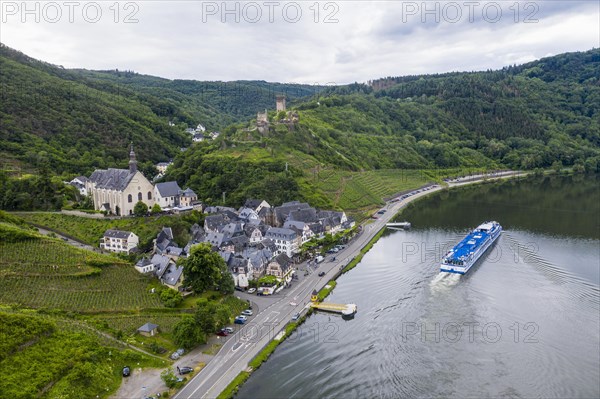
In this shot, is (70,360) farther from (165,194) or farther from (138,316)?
(165,194)

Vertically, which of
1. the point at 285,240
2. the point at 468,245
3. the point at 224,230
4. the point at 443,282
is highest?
the point at 224,230

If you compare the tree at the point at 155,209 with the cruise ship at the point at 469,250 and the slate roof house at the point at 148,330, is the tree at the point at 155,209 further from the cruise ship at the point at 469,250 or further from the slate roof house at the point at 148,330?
the cruise ship at the point at 469,250

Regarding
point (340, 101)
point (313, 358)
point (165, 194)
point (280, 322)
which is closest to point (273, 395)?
point (313, 358)

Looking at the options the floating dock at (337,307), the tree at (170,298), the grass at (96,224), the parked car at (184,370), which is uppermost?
the grass at (96,224)

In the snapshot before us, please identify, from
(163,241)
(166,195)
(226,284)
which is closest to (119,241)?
(163,241)

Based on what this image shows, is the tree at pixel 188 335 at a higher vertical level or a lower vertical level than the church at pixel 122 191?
lower

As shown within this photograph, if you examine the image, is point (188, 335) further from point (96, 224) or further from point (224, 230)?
point (96, 224)

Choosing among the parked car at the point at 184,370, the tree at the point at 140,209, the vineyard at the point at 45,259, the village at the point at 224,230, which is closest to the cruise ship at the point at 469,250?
the village at the point at 224,230

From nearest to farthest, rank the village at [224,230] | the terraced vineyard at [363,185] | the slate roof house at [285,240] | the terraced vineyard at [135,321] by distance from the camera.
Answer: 1. the terraced vineyard at [135,321]
2. the village at [224,230]
3. the slate roof house at [285,240]
4. the terraced vineyard at [363,185]
